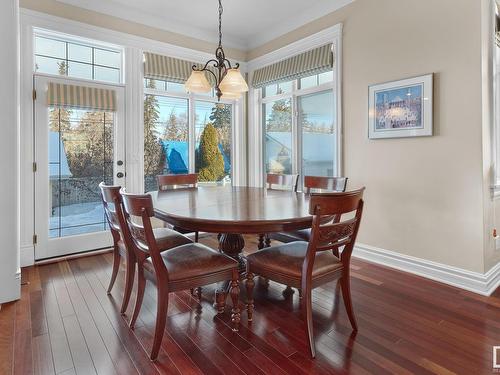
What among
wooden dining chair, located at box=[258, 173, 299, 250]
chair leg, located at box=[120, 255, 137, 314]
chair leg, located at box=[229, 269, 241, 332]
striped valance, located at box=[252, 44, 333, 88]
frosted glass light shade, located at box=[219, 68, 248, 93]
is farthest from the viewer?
striped valance, located at box=[252, 44, 333, 88]

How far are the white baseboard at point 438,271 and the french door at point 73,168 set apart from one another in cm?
311

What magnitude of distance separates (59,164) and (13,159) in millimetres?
1034

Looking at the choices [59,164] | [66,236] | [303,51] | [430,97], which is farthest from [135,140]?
[430,97]

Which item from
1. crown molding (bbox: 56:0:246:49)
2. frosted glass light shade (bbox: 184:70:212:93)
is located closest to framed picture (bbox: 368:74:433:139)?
frosted glass light shade (bbox: 184:70:212:93)

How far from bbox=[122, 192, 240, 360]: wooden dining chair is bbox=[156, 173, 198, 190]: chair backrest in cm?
144

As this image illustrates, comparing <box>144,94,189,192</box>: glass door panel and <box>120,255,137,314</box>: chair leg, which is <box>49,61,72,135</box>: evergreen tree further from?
<box>120,255,137,314</box>: chair leg

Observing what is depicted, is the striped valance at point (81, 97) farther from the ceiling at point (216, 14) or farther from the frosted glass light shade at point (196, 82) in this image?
the frosted glass light shade at point (196, 82)

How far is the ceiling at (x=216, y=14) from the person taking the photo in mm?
3600

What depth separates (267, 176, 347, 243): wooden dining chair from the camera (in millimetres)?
2569

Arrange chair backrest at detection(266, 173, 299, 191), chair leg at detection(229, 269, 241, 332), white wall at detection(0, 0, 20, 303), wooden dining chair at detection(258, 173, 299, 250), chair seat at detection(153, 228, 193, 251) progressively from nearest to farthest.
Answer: chair leg at detection(229, 269, 241, 332)
chair seat at detection(153, 228, 193, 251)
white wall at detection(0, 0, 20, 303)
wooden dining chair at detection(258, 173, 299, 250)
chair backrest at detection(266, 173, 299, 191)

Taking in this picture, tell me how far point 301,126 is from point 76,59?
114 inches

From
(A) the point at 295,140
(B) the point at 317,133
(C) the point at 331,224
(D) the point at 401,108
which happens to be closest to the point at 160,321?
(C) the point at 331,224

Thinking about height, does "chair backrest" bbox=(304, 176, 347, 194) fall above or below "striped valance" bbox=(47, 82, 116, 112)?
below

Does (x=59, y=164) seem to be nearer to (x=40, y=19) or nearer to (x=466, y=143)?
(x=40, y=19)
